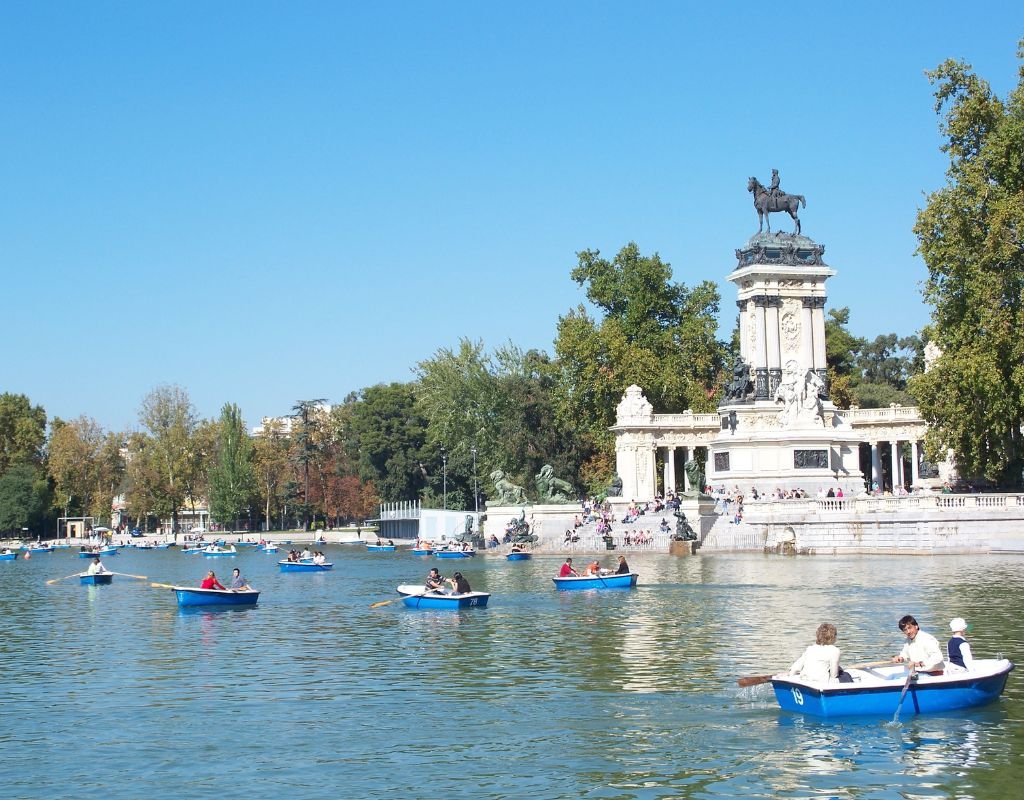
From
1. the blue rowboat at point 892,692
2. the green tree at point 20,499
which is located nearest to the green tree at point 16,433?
the green tree at point 20,499

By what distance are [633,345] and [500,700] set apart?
2674 inches

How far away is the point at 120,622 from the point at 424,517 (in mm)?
59308

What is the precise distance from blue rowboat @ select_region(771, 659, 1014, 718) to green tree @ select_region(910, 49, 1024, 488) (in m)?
34.8

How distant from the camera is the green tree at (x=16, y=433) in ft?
421

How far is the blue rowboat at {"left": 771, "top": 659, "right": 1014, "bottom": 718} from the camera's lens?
20438mm

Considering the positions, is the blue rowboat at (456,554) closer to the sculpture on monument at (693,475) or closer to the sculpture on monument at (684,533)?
the sculpture on monument at (693,475)

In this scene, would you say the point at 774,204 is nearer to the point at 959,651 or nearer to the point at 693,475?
the point at 693,475

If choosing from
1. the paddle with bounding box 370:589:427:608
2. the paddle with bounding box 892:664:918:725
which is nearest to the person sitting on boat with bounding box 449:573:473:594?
the paddle with bounding box 370:589:427:608

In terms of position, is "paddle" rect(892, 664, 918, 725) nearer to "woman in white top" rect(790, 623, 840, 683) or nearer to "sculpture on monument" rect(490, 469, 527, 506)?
"woman in white top" rect(790, 623, 840, 683)

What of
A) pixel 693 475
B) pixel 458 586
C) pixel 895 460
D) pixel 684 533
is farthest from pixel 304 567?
pixel 895 460

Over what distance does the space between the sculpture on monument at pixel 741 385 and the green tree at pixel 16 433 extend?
7539cm

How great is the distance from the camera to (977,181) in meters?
55.4

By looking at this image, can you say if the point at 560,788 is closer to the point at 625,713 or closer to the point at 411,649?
the point at 625,713

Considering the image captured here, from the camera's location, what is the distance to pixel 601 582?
4425 cm
